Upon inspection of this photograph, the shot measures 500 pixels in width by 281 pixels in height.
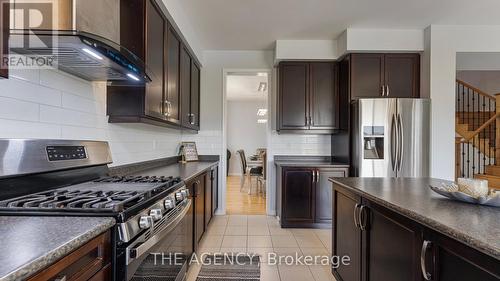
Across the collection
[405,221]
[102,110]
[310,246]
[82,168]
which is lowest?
[310,246]

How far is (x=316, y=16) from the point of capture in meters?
3.18

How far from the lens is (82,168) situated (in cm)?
168

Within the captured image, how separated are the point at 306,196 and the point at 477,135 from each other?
4.15 meters

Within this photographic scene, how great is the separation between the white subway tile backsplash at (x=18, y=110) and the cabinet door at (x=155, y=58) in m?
0.71

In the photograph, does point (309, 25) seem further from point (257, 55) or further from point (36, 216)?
point (36, 216)

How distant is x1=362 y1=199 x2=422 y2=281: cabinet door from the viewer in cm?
119

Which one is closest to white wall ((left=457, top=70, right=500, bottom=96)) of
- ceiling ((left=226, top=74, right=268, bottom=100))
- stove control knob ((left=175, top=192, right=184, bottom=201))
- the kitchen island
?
ceiling ((left=226, top=74, right=268, bottom=100))

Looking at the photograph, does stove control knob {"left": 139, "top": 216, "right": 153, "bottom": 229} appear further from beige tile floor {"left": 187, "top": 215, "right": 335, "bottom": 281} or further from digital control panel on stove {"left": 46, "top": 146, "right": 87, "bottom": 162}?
beige tile floor {"left": 187, "top": 215, "right": 335, "bottom": 281}

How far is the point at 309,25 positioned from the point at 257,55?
111cm

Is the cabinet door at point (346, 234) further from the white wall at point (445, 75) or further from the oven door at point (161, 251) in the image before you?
the white wall at point (445, 75)

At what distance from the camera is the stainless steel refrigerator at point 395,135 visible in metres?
3.33

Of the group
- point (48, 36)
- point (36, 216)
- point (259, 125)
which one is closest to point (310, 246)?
point (36, 216)

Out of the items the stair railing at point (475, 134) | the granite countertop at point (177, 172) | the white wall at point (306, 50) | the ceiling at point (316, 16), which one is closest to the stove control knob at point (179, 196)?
the granite countertop at point (177, 172)

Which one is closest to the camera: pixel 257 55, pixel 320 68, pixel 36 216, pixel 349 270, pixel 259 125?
pixel 36 216
